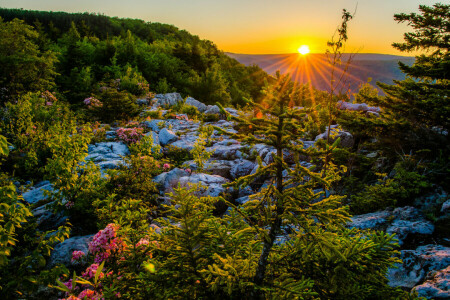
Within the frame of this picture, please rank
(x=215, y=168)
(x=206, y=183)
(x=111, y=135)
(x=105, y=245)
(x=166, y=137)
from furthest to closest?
(x=166, y=137), (x=111, y=135), (x=215, y=168), (x=206, y=183), (x=105, y=245)

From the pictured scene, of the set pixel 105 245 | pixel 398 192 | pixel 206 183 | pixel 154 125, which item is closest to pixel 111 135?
pixel 154 125

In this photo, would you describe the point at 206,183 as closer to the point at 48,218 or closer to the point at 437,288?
the point at 48,218

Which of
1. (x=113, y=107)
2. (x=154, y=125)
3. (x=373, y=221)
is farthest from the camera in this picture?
(x=113, y=107)

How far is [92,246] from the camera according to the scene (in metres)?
3.22

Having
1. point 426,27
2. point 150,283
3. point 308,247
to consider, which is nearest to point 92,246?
point 150,283

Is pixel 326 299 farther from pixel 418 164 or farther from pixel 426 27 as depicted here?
pixel 426 27

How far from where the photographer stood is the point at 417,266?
3.44 metres

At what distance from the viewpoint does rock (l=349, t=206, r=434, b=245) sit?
4348mm

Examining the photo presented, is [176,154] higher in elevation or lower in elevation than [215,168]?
higher

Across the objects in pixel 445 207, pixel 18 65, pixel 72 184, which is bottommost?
pixel 445 207

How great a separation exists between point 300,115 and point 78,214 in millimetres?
5694

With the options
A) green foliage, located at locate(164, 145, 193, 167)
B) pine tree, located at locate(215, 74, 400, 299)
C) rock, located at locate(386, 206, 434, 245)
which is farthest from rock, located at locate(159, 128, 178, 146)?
pine tree, located at locate(215, 74, 400, 299)

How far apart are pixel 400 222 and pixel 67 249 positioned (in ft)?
22.9

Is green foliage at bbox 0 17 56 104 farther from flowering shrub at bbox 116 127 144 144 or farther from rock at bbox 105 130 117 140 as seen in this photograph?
flowering shrub at bbox 116 127 144 144
